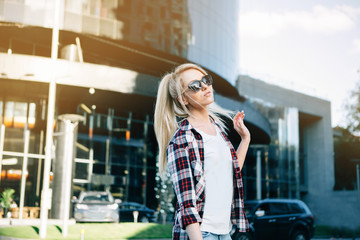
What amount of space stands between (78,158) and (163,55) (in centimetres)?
753

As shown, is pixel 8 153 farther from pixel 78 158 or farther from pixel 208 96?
pixel 208 96

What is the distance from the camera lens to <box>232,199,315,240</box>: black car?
13500 millimetres

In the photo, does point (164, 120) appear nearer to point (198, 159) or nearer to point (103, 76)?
point (198, 159)

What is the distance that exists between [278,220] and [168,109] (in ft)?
40.4

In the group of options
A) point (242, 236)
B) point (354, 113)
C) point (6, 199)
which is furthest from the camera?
point (354, 113)

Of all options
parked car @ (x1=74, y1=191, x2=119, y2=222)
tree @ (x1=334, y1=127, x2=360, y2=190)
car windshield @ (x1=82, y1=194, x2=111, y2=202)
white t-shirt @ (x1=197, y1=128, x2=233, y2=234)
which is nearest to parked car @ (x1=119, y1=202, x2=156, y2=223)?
car windshield @ (x1=82, y1=194, x2=111, y2=202)

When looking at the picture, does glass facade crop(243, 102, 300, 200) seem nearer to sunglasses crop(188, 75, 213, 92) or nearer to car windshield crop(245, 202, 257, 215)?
car windshield crop(245, 202, 257, 215)

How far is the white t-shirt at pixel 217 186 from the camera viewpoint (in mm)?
2230

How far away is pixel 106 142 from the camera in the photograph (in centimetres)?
2661

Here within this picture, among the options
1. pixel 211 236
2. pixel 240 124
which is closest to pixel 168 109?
pixel 240 124

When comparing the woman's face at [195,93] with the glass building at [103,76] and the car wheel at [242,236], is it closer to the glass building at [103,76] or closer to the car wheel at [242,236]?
the car wheel at [242,236]

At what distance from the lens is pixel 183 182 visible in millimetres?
2180

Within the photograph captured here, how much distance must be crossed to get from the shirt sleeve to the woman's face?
349 millimetres

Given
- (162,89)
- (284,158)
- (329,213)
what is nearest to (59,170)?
(162,89)
